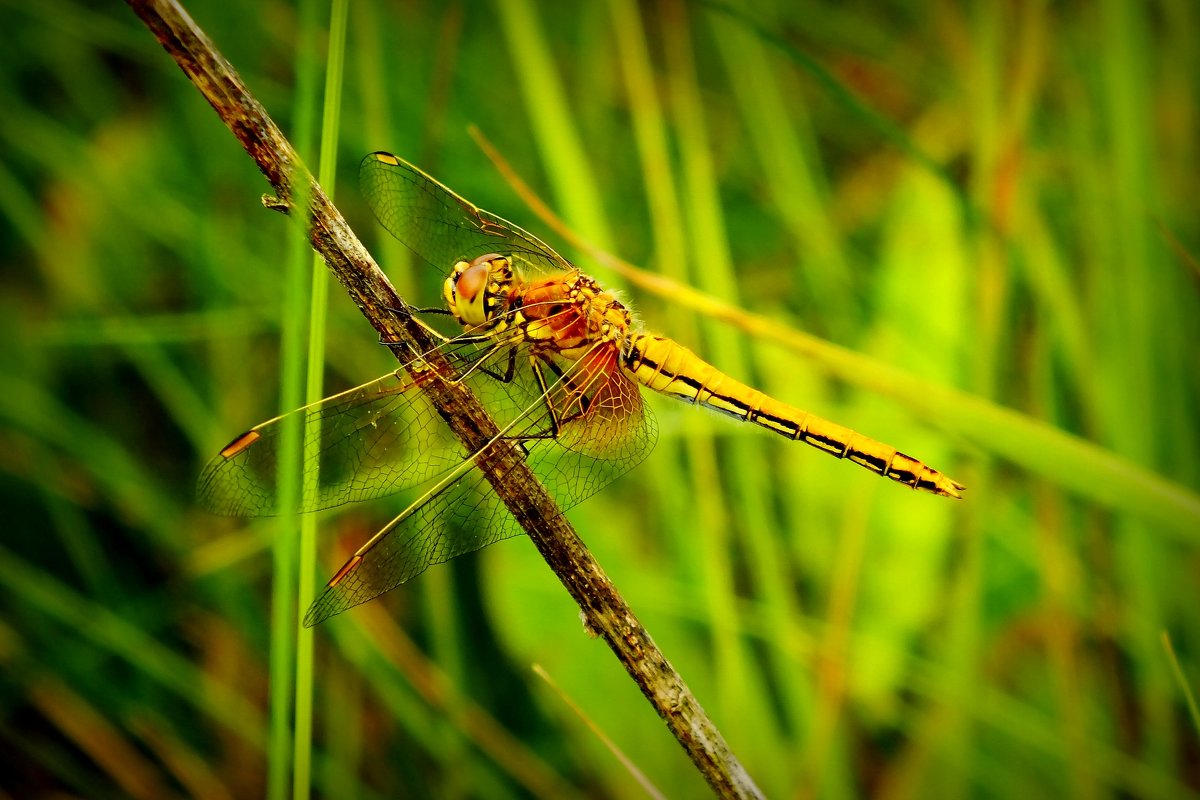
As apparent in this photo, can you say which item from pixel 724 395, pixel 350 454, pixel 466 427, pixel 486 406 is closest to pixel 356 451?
pixel 350 454

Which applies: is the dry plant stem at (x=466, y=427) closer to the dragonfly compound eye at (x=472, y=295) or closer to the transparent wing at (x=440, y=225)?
the dragonfly compound eye at (x=472, y=295)

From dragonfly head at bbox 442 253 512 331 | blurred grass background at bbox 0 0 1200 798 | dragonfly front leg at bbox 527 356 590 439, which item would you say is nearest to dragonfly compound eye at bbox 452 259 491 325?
dragonfly head at bbox 442 253 512 331

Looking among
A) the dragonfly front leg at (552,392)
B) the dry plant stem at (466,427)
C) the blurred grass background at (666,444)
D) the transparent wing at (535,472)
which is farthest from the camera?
the blurred grass background at (666,444)

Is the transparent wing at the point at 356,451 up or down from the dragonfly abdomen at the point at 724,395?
up

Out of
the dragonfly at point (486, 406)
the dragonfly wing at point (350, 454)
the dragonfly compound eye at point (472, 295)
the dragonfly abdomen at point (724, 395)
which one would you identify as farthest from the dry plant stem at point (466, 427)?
the dragonfly abdomen at point (724, 395)

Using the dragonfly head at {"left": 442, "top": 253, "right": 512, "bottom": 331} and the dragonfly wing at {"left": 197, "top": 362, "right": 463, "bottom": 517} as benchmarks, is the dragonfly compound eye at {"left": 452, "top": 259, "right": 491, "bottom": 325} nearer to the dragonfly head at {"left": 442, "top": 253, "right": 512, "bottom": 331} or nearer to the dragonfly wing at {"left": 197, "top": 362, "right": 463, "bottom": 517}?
the dragonfly head at {"left": 442, "top": 253, "right": 512, "bottom": 331}

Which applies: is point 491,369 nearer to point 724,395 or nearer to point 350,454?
point 350,454
